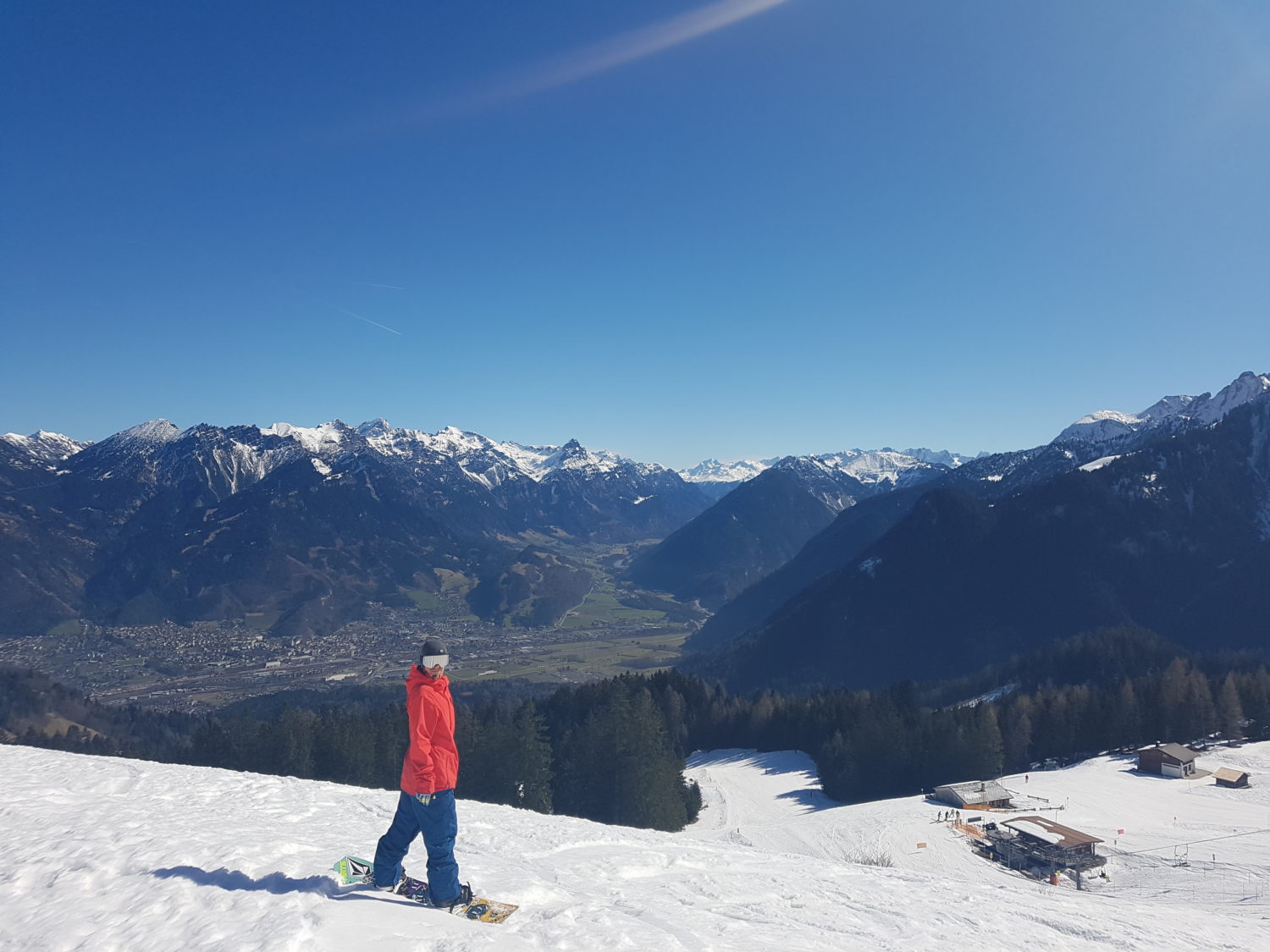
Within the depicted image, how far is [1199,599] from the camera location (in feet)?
584

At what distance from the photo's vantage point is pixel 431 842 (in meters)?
11.0

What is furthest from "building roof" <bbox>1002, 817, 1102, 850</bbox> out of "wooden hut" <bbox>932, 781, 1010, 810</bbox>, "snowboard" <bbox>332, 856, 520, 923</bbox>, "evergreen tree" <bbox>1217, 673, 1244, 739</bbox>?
"evergreen tree" <bbox>1217, 673, 1244, 739</bbox>

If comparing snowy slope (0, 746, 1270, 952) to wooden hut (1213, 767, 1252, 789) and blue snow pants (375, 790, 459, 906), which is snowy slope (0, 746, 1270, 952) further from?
wooden hut (1213, 767, 1252, 789)

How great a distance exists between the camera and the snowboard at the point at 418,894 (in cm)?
1062

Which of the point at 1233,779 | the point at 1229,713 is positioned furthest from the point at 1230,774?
the point at 1229,713

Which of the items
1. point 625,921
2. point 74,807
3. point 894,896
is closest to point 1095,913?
point 894,896

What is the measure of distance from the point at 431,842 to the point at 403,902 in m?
0.96

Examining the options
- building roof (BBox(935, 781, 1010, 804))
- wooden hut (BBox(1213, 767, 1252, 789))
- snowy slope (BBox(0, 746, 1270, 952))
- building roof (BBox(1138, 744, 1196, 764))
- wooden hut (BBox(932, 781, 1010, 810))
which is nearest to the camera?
Result: snowy slope (BBox(0, 746, 1270, 952))

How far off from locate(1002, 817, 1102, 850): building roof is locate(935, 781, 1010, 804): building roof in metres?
5.26

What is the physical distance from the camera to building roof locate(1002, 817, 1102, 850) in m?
35.8

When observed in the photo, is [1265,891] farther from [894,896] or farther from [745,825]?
[745,825]

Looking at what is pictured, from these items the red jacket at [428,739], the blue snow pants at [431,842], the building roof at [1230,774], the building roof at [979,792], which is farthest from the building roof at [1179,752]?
the red jacket at [428,739]

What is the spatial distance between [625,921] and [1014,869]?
3460cm

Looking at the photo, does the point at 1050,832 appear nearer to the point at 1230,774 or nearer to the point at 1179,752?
the point at 1230,774
